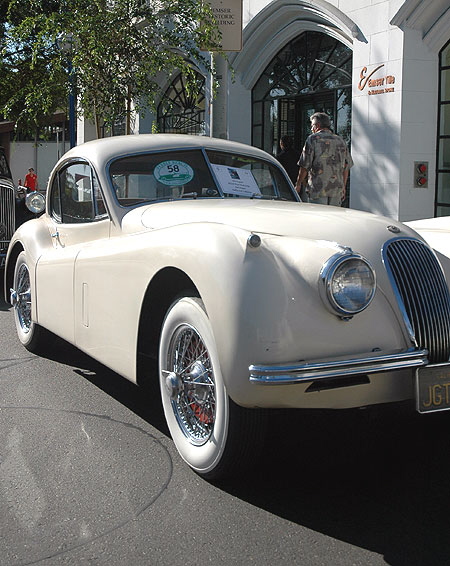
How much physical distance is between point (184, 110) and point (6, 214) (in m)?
10.2

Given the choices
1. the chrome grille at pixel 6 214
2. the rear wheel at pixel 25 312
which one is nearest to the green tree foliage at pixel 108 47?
the chrome grille at pixel 6 214

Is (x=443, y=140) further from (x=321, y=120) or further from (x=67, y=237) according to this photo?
→ (x=67, y=237)

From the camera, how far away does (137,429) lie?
410cm

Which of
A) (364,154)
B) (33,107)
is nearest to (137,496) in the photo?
(364,154)

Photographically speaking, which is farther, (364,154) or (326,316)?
(364,154)

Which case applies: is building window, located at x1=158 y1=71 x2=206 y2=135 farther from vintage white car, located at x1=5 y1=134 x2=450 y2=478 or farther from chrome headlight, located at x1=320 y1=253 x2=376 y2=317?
chrome headlight, located at x1=320 y1=253 x2=376 y2=317

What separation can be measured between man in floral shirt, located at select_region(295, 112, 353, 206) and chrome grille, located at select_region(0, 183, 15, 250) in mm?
3654

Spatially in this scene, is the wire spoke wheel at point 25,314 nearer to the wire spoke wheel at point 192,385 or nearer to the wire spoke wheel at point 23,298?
the wire spoke wheel at point 23,298

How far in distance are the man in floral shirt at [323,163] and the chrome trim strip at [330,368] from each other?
567 cm

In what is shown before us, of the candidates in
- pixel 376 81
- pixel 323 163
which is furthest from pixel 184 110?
pixel 323 163

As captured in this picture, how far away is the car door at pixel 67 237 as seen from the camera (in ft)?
15.7

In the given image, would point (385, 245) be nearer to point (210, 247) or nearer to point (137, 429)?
point (210, 247)

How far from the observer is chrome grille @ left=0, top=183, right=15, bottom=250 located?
9.50m

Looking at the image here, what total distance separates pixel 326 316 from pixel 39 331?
126 inches
